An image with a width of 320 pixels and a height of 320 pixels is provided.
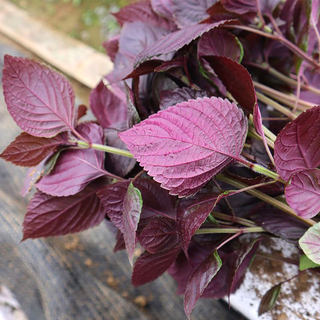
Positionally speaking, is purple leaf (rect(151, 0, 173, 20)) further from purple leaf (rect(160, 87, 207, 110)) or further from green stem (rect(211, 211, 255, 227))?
green stem (rect(211, 211, 255, 227))

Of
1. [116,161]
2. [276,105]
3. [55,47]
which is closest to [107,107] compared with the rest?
[116,161]

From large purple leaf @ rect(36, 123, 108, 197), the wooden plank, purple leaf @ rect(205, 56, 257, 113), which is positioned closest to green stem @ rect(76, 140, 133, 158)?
large purple leaf @ rect(36, 123, 108, 197)

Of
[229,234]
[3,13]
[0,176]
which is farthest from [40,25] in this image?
[229,234]

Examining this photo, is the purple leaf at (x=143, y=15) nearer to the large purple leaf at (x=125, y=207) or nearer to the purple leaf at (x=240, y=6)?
the purple leaf at (x=240, y=6)

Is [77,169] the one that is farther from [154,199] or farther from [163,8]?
[163,8]

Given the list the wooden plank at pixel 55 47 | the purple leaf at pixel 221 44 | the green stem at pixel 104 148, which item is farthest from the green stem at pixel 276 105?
the wooden plank at pixel 55 47

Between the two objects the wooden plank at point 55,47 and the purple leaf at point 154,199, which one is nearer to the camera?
the purple leaf at point 154,199
